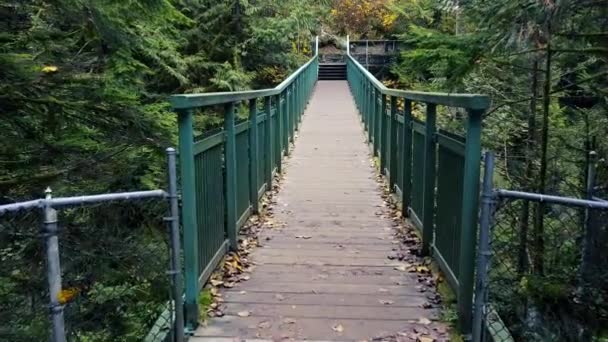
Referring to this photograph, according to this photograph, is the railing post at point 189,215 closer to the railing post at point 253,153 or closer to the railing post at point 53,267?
the railing post at point 53,267

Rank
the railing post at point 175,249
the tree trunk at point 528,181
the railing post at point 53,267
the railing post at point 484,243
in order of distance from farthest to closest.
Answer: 1. the tree trunk at point 528,181
2. the railing post at point 175,249
3. the railing post at point 484,243
4. the railing post at point 53,267

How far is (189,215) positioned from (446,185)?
1.70 m

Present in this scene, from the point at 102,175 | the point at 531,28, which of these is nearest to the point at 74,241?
the point at 102,175

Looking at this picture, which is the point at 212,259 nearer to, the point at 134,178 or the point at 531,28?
the point at 134,178

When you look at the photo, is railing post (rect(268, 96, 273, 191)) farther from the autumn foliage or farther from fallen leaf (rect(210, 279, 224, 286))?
the autumn foliage

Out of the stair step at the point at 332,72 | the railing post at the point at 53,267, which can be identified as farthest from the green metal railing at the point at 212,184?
the stair step at the point at 332,72

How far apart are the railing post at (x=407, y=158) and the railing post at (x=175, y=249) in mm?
3014

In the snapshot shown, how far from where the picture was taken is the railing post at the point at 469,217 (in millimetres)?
3010

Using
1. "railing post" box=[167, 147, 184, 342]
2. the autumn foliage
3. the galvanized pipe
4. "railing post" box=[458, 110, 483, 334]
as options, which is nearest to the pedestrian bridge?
"railing post" box=[458, 110, 483, 334]

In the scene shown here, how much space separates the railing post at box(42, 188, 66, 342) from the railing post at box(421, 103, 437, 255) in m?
2.85

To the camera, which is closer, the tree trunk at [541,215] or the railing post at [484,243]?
the railing post at [484,243]

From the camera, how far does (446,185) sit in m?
3.79

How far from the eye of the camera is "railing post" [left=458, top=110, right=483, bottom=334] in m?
3.01

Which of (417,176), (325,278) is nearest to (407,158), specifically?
(417,176)
